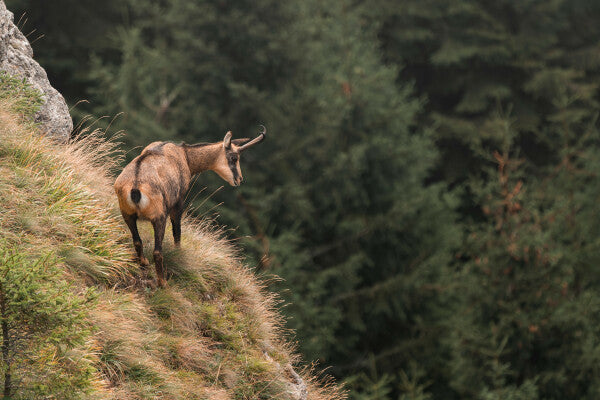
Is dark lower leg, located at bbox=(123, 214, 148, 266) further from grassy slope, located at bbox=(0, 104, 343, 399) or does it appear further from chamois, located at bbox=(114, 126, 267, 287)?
grassy slope, located at bbox=(0, 104, 343, 399)

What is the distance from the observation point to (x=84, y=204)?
662cm

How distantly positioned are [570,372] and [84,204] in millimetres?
10623

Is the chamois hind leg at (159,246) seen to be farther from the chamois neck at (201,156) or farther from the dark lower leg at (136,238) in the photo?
the chamois neck at (201,156)

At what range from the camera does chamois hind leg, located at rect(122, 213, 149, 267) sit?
613cm

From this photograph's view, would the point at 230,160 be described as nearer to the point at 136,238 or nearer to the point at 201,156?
the point at 201,156

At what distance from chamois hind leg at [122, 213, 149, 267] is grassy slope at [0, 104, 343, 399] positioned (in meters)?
0.11

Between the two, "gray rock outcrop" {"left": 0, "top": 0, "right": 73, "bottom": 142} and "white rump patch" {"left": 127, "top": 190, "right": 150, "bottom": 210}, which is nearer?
"white rump patch" {"left": 127, "top": 190, "right": 150, "bottom": 210}

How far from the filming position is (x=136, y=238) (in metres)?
6.35

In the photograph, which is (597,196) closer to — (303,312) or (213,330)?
(303,312)

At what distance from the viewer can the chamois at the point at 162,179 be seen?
6.02 m

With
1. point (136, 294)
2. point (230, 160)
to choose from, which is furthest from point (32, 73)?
point (136, 294)

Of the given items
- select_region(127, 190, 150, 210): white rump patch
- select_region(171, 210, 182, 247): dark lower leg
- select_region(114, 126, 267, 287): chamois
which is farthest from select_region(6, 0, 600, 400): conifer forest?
select_region(127, 190, 150, 210): white rump patch

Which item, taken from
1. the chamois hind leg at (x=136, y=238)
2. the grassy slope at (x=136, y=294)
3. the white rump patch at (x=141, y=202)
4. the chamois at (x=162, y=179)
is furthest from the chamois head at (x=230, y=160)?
the white rump patch at (x=141, y=202)

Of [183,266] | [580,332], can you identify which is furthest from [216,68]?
[183,266]
